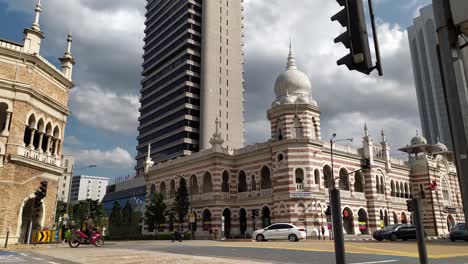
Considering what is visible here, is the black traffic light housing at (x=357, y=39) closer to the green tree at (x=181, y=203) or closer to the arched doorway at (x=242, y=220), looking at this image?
the arched doorway at (x=242, y=220)

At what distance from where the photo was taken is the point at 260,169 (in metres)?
41.0

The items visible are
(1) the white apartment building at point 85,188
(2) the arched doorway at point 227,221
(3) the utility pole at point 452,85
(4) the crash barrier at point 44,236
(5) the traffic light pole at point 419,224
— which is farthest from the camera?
(1) the white apartment building at point 85,188

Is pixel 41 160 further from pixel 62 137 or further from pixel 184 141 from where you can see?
pixel 184 141

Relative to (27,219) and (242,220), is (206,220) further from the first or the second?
(27,219)

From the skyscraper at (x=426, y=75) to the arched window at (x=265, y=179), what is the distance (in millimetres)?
105404

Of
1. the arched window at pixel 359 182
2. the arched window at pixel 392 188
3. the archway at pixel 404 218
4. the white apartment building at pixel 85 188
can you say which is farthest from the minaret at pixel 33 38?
the white apartment building at pixel 85 188

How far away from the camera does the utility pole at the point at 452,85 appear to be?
2.92m

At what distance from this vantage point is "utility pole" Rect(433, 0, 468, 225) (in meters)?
2.92

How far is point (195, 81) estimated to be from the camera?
88.1m

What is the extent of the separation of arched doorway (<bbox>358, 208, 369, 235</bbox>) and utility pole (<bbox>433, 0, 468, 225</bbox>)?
42.4 metres

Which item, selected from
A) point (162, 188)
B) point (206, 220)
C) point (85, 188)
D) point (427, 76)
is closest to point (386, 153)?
point (206, 220)

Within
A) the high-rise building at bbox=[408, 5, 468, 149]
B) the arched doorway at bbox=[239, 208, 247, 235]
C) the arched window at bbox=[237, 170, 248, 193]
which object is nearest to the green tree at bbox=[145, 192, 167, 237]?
the arched window at bbox=[237, 170, 248, 193]

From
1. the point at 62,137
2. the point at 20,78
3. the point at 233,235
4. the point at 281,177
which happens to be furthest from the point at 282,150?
the point at 20,78

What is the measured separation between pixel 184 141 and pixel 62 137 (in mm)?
50515
